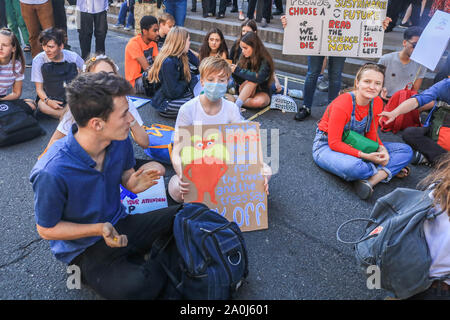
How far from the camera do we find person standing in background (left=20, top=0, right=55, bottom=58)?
5965 millimetres

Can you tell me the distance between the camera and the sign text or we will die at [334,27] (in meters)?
4.39

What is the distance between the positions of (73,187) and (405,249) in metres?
1.75

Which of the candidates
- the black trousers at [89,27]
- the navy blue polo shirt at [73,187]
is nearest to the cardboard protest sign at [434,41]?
the navy blue polo shirt at [73,187]

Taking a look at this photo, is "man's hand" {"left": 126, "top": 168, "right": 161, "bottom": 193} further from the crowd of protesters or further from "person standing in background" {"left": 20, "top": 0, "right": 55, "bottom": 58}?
"person standing in background" {"left": 20, "top": 0, "right": 55, "bottom": 58}

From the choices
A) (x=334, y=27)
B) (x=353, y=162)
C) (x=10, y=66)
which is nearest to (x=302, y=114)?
(x=334, y=27)

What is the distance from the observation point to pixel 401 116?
438 cm

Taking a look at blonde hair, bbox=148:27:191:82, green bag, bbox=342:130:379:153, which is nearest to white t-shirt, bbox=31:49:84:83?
blonde hair, bbox=148:27:191:82

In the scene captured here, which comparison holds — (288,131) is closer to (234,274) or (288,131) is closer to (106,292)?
(234,274)

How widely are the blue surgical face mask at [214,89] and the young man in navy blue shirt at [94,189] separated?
3.20 ft

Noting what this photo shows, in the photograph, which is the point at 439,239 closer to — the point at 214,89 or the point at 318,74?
the point at 214,89

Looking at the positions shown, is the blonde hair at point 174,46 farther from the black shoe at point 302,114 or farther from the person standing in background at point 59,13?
the person standing in background at point 59,13
